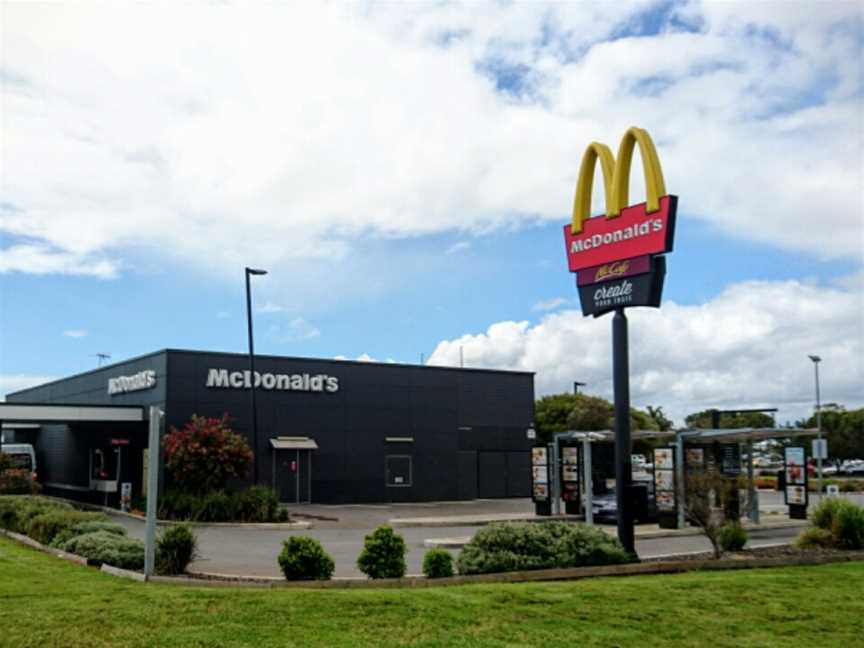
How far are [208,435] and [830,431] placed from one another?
77.9 meters

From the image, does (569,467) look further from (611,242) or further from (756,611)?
(756,611)

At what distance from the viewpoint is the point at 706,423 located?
7944cm

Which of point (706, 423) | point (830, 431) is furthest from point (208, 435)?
point (830, 431)

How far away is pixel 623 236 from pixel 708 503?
4994 millimetres

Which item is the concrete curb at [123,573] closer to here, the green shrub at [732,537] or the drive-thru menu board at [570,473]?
the green shrub at [732,537]

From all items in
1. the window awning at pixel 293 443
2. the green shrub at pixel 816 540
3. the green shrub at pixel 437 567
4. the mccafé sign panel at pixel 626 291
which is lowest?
the green shrub at pixel 816 540

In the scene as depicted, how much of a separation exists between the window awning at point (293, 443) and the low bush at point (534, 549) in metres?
22.5

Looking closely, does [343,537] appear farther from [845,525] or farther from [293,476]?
[293,476]

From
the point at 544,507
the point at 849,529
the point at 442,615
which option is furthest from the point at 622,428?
the point at 544,507

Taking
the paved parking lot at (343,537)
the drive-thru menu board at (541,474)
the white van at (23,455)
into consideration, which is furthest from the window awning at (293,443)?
the white van at (23,455)

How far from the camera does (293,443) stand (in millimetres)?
36062

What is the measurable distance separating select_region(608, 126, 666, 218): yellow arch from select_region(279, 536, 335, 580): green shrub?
8368mm

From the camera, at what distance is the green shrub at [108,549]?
47.9 ft

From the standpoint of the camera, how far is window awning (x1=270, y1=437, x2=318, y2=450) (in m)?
35.7
